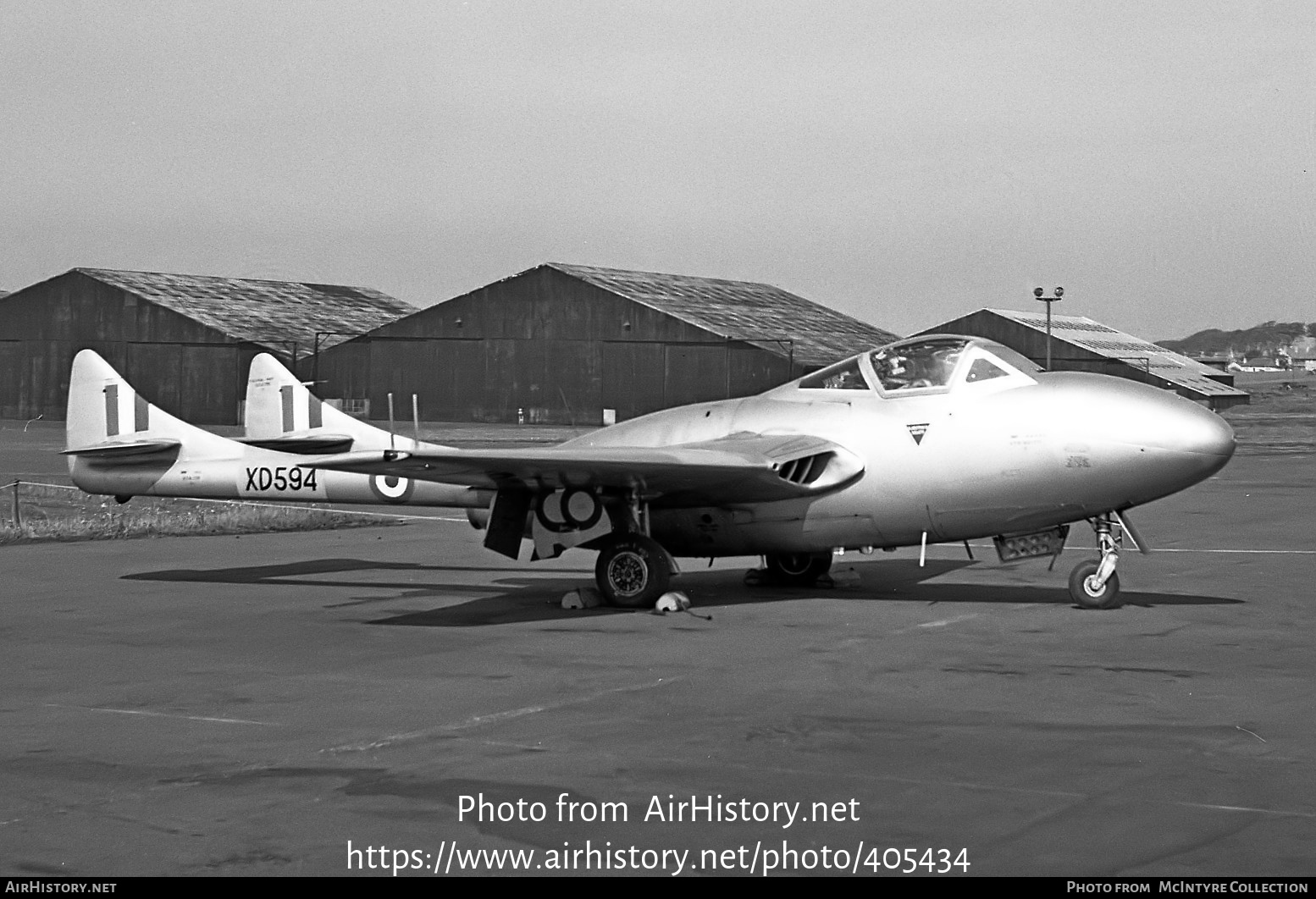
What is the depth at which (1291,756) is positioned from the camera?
354 inches

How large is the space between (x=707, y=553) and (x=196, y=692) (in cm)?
692

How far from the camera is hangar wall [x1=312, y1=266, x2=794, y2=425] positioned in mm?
70625

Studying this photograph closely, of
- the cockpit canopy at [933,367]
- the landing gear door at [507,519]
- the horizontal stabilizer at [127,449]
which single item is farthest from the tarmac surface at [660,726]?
the cockpit canopy at [933,367]

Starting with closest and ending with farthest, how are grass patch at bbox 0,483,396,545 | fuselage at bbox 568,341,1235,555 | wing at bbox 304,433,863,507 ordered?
1. fuselage at bbox 568,341,1235,555
2. wing at bbox 304,433,863,507
3. grass patch at bbox 0,483,396,545

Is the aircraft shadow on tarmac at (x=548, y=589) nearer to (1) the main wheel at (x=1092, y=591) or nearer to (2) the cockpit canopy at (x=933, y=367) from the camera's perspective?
(1) the main wheel at (x=1092, y=591)

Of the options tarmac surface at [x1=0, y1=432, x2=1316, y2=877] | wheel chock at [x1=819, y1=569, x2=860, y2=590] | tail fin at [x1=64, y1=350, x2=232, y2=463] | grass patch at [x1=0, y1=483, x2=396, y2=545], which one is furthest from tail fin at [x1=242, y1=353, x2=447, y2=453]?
grass patch at [x1=0, y1=483, x2=396, y2=545]

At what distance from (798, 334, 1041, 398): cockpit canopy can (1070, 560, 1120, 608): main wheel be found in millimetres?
2078

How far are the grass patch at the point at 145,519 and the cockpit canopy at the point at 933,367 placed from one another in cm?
1274

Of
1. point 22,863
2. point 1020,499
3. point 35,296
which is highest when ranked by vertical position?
point 35,296

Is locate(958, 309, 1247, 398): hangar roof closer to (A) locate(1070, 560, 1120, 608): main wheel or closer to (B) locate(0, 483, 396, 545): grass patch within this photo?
(B) locate(0, 483, 396, 545): grass patch

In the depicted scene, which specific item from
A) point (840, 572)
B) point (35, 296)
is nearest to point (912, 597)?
point (840, 572)

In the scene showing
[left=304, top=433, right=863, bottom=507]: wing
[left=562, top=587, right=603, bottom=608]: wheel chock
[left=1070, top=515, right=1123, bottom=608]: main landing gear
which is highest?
[left=304, top=433, right=863, bottom=507]: wing

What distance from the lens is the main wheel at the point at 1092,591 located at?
15.6m
